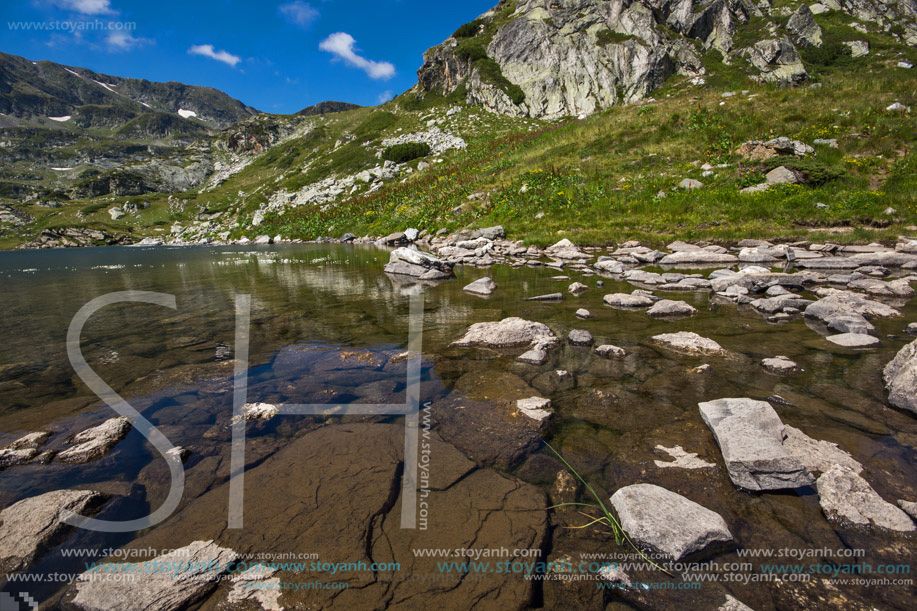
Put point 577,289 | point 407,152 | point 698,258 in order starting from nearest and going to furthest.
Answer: point 577,289, point 698,258, point 407,152

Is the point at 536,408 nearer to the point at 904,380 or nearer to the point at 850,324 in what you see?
the point at 904,380

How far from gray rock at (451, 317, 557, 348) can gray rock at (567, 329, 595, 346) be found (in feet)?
1.07

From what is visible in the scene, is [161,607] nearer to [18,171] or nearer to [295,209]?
[295,209]

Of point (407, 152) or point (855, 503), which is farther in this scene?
point (407, 152)

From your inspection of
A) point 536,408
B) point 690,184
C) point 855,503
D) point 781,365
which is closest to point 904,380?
point 781,365

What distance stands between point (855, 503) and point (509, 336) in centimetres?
470

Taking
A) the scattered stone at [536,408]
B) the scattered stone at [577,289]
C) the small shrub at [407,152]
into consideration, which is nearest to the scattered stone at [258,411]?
the scattered stone at [536,408]

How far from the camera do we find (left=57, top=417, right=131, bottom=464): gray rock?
3988mm

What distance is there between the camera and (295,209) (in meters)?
56.5

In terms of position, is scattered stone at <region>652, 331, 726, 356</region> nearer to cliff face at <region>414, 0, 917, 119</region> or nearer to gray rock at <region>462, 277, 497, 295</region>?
gray rock at <region>462, 277, 497, 295</region>

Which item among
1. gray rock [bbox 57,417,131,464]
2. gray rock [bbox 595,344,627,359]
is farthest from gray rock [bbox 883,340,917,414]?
gray rock [bbox 57,417,131,464]

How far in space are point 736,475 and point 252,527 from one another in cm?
425

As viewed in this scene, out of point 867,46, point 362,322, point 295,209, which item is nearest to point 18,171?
point 295,209

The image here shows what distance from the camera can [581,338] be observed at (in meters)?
6.68
